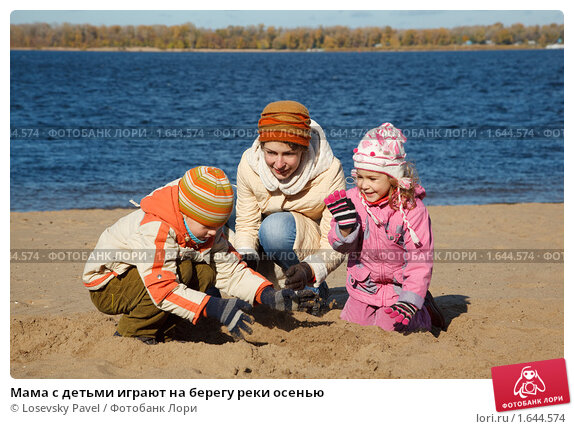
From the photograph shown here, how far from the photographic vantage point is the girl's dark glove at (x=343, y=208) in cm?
347

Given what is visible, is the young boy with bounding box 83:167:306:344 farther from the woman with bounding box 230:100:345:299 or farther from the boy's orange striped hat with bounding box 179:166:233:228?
the woman with bounding box 230:100:345:299

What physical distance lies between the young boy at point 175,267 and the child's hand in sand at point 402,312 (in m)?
0.55

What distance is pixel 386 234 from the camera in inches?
143

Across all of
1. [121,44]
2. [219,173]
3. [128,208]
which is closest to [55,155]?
[128,208]

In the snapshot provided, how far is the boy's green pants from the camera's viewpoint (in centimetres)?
334

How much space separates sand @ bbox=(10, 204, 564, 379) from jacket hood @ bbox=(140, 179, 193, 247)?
2.01 ft

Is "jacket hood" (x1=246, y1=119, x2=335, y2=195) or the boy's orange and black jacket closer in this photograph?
the boy's orange and black jacket

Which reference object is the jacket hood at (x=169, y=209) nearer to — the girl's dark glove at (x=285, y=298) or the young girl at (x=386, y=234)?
the girl's dark glove at (x=285, y=298)

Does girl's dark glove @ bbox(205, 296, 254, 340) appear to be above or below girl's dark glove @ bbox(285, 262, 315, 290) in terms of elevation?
below

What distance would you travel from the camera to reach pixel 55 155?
11.7 m

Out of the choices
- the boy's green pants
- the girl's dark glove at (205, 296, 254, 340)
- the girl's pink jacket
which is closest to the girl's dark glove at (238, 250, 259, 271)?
the boy's green pants

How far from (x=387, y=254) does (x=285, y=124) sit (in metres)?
1.00

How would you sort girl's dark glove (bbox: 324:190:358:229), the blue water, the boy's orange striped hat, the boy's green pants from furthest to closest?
the blue water → girl's dark glove (bbox: 324:190:358:229) → the boy's green pants → the boy's orange striped hat
